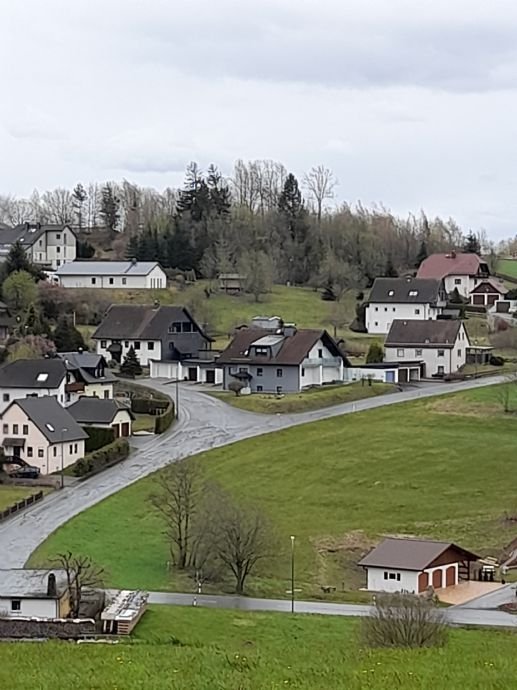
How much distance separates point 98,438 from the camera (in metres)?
50.1

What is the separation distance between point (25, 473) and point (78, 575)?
56.5ft

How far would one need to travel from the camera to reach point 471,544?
37.7 meters

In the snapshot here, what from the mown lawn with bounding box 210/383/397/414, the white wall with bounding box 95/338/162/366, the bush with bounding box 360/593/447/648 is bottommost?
the bush with bounding box 360/593/447/648

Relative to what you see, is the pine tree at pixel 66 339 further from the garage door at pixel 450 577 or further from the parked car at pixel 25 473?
the garage door at pixel 450 577

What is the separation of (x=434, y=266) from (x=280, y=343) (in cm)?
3091

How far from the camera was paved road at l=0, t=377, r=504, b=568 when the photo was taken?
125 feet

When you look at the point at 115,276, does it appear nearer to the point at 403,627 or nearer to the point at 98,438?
the point at 98,438

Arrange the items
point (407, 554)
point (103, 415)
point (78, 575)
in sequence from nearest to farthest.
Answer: point (78, 575)
point (407, 554)
point (103, 415)

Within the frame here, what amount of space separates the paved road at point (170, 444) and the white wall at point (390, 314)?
1700 centimetres

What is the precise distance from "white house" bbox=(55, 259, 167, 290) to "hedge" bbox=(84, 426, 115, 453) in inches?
1418

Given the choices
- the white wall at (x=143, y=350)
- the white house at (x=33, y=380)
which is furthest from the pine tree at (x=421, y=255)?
the white house at (x=33, y=380)

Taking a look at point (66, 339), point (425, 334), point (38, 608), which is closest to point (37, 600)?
point (38, 608)

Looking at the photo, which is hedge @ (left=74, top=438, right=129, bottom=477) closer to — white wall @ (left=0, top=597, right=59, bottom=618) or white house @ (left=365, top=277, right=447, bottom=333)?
white wall @ (left=0, top=597, right=59, bottom=618)

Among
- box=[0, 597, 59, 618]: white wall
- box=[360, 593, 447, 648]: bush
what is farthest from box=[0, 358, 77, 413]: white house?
box=[360, 593, 447, 648]: bush
